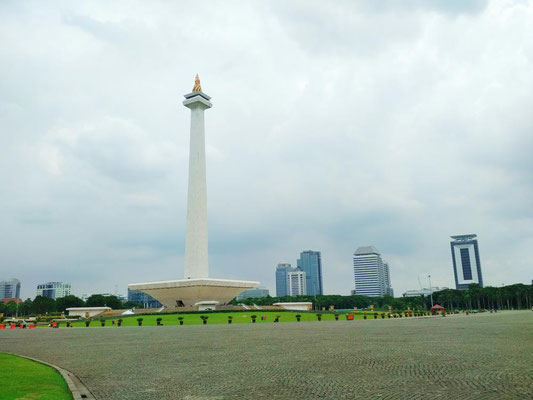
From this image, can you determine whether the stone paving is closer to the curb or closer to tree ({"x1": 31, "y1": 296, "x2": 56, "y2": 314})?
the curb

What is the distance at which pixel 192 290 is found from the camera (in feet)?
219

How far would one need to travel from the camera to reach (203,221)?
7425 centimetres

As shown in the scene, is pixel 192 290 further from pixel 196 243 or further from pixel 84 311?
pixel 84 311

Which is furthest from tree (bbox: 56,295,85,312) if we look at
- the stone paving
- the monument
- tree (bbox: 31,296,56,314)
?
the stone paving

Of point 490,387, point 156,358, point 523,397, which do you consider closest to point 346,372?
point 490,387

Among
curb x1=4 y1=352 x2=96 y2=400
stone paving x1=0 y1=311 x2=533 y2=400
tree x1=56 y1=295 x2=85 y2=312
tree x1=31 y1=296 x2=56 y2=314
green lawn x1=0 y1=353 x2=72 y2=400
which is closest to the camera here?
stone paving x1=0 y1=311 x2=533 y2=400

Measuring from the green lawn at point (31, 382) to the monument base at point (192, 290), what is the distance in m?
53.7

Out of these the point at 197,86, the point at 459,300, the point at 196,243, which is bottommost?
the point at 459,300

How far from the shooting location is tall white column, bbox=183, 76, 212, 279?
7275 cm

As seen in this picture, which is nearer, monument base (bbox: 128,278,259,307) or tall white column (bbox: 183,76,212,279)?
monument base (bbox: 128,278,259,307)

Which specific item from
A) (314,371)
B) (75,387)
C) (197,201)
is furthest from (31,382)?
(197,201)

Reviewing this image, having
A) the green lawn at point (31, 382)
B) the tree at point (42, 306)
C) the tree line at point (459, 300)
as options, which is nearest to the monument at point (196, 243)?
the tree line at point (459, 300)

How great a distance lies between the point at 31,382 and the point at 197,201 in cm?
6498

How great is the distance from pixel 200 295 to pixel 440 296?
243 ft
